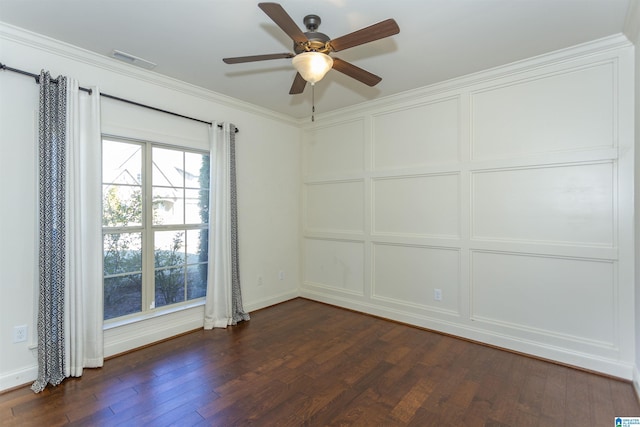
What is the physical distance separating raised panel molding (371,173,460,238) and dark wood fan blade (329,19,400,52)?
1.99m

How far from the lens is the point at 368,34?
1791mm

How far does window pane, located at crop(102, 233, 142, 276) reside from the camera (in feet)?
9.52

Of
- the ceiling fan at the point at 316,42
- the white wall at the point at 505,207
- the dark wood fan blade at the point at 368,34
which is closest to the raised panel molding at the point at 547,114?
the white wall at the point at 505,207

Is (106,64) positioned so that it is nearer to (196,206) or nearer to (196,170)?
(196,170)

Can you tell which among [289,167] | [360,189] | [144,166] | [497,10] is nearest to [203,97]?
[144,166]

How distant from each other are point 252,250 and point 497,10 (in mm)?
3499

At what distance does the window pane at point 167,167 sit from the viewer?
10.6 ft

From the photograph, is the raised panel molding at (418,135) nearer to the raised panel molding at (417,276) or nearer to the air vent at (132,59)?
the raised panel molding at (417,276)

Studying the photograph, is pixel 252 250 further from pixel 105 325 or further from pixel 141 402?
pixel 141 402

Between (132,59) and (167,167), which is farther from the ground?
(132,59)

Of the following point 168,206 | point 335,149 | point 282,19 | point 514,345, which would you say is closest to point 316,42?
point 282,19

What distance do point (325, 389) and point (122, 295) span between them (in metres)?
2.16

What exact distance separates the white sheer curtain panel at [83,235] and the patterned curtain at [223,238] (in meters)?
1.09

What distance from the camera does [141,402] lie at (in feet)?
7.09
